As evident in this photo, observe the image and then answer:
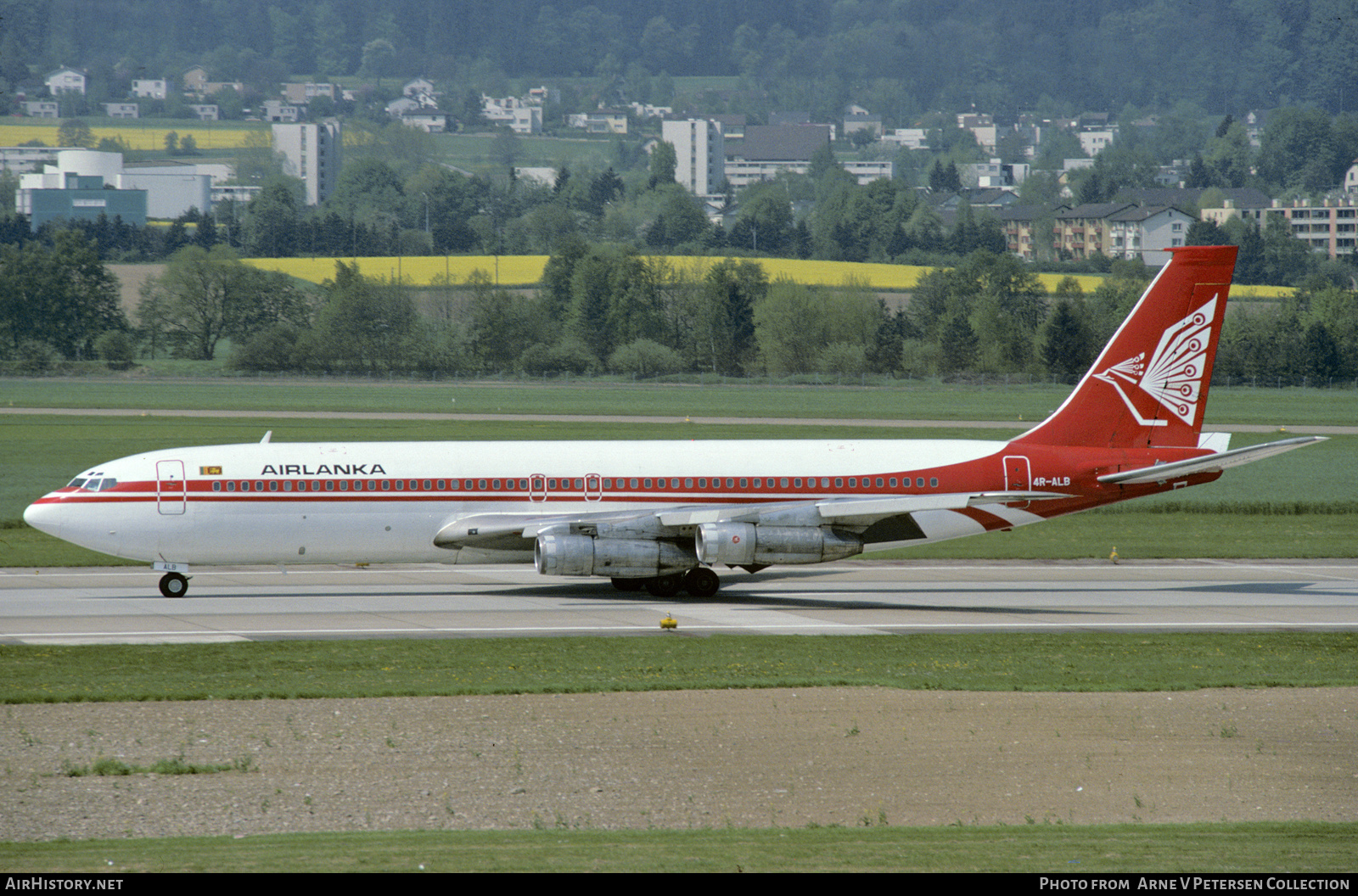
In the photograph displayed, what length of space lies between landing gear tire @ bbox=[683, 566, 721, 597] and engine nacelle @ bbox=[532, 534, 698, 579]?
106 cm

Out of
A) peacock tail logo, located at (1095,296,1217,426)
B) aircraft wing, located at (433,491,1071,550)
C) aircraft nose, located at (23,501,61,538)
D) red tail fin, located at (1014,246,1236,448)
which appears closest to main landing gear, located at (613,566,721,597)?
aircraft wing, located at (433,491,1071,550)

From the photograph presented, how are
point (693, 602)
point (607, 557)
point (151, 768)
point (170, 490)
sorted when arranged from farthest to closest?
point (693, 602) < point (170, 490) < point (607, 557) < point (151, 768)

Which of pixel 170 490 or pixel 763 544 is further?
pixel 170 490

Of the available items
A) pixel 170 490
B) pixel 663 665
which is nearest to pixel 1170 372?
pixel 663 665

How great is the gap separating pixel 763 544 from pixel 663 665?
10.4 metres

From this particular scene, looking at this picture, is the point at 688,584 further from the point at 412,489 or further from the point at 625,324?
the point at 625,324

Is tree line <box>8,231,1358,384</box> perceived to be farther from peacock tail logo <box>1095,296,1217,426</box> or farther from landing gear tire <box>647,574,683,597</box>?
landing gear tire <box>647,574,683,597</box>

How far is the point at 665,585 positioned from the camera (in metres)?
40.6

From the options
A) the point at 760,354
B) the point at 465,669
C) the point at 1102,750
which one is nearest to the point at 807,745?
the point at 1102,750

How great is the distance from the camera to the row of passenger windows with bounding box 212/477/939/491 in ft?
129

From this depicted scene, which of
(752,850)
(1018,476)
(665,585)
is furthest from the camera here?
(1018,476)

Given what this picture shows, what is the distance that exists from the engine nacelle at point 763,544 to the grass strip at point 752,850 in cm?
2079

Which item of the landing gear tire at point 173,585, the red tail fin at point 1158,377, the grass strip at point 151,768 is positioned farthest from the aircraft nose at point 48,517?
the red tail fin at point 1158,377
